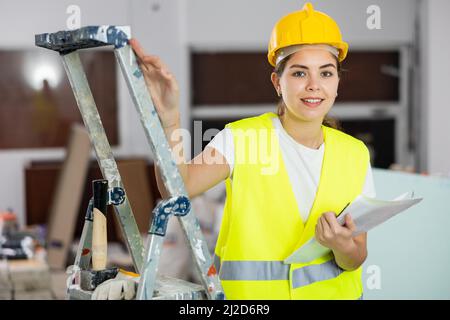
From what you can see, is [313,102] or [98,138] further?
[313,102]

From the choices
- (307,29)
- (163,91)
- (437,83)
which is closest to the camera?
(163,91)

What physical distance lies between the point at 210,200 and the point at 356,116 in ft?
4.66

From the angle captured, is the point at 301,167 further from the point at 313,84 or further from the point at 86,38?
the point at 86,38

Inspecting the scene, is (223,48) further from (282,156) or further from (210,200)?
(282,156)

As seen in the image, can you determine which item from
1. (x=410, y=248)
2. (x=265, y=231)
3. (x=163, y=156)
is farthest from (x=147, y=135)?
(x=410, y=248)

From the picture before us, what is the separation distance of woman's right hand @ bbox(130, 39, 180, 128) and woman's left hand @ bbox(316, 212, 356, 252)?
0.31 meters

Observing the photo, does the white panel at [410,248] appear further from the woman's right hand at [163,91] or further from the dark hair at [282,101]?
the woman's right hand at [163,91]

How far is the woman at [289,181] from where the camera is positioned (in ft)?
4.11

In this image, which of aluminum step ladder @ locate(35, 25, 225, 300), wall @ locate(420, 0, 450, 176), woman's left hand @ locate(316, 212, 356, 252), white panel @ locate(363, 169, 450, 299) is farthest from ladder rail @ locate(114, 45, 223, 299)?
wall @ locate(420, 0, 450, 176)

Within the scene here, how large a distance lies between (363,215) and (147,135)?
40 cm

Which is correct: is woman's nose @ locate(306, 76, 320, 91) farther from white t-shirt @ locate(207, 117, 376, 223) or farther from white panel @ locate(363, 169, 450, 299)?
white panel @ locate(363, 169, 450, 299)

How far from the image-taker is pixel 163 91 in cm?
109

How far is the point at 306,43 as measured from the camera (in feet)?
4.10

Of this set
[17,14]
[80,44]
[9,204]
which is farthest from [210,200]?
[80,44]
